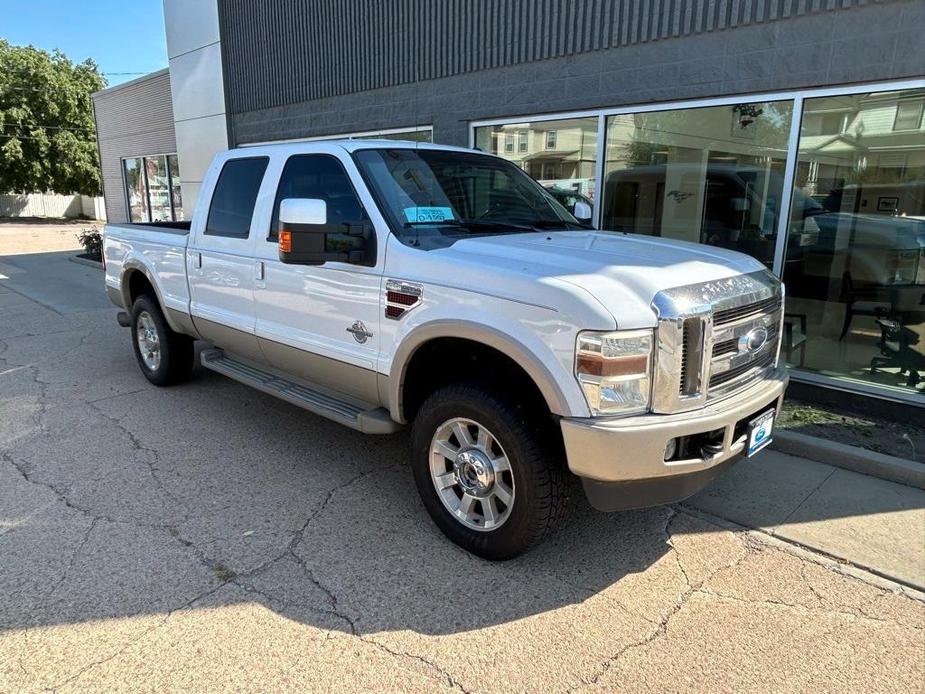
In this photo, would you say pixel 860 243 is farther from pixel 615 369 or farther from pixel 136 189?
pixel 136 189

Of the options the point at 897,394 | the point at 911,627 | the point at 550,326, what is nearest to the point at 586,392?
the point at 550,326

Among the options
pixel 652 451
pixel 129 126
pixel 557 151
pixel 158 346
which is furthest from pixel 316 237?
pixel 129 126

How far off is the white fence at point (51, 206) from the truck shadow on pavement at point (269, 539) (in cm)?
4604

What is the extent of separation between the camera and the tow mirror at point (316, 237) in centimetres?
327

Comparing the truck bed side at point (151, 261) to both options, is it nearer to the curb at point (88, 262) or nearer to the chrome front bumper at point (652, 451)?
the chrome front bumper at point (652, 451)

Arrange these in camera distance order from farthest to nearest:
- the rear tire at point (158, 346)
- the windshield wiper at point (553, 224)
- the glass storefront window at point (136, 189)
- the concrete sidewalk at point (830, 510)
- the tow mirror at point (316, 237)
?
1. the glass storefront window at point (136, 189)
2. the rear tire at point (158, 346)
3. the windshield wiper at point (553, 224)
4. the concrete sidewalk at point (830, 510)
5. the tow mirror at point (316, 237)

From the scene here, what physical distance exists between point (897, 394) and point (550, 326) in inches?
162

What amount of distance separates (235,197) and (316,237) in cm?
180

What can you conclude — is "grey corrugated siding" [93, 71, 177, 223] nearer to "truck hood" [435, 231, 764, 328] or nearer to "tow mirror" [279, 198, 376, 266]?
"tow mirror" [279, 198, 376, 266]

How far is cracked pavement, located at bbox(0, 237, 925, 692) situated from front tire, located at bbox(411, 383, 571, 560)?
18cm

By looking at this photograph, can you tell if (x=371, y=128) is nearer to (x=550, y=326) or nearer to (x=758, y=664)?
(x=550, y=326)

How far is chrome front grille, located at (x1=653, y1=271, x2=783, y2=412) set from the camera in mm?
2736

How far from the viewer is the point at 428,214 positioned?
3746 mm

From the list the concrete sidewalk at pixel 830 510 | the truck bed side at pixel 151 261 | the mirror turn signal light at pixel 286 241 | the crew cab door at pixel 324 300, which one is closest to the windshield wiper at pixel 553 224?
the crew cab door at pixel 324 300
